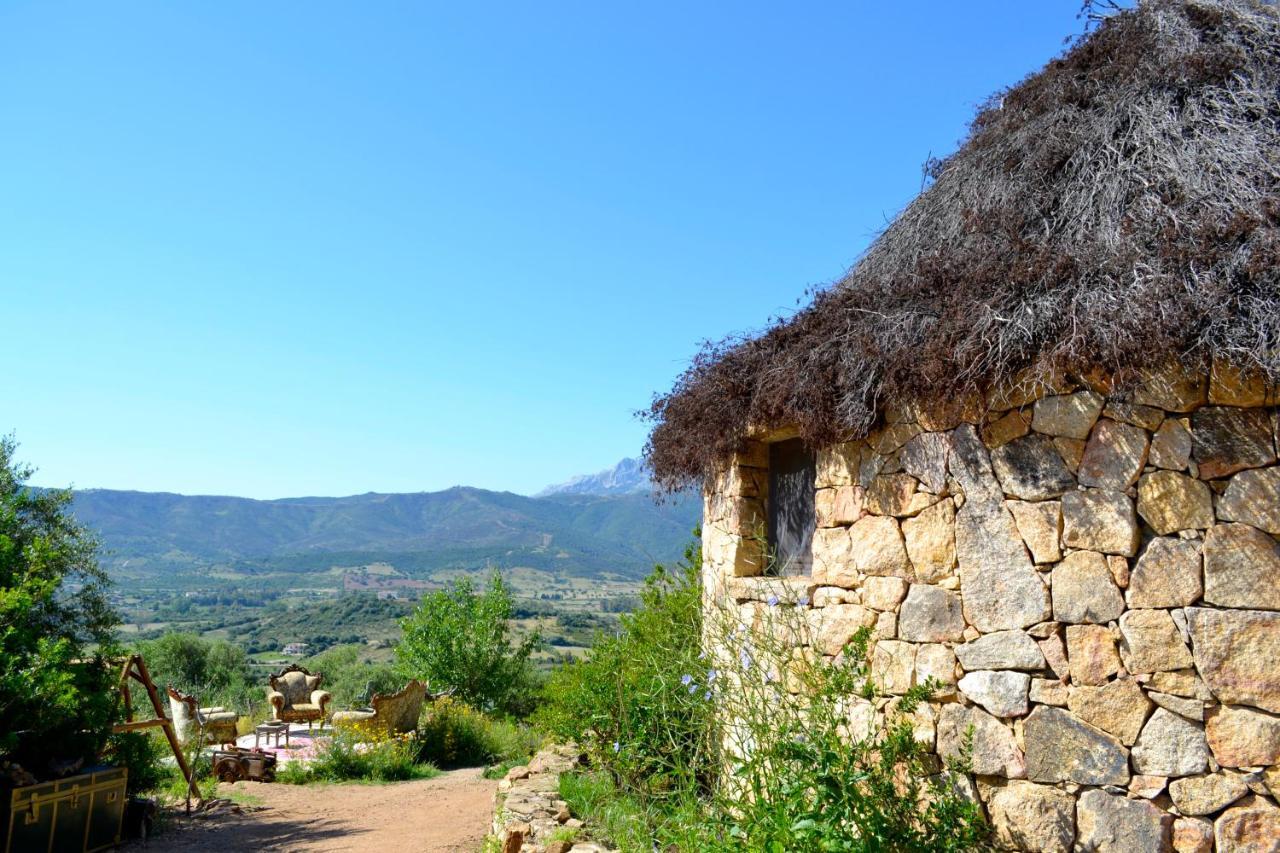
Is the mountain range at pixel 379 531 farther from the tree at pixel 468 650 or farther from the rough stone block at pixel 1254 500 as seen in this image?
the rough stone block at pixel 1254 500

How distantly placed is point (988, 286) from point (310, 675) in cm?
1567

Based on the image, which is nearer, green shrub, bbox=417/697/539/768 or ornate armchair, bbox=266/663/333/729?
green shrub, bbox=417/697/539/768

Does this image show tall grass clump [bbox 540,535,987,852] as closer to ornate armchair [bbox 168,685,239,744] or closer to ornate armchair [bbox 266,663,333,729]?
ornate armchair [bbox 168,685,239,744]

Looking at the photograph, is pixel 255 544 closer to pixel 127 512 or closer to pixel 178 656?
pixel 127 512

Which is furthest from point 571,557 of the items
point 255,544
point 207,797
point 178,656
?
point 207,797

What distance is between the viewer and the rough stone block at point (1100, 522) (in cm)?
397

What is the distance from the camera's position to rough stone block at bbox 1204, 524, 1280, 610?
146 inches

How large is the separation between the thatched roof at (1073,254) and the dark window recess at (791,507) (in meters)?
0.37

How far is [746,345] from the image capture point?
604 centimetres

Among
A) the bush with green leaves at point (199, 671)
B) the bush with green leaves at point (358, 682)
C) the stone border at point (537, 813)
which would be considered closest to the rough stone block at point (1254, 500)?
the stone border at point (537, 813)

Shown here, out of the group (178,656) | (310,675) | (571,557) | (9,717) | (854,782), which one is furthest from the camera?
(571,557)

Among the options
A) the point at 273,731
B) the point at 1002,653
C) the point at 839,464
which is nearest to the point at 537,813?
the point at 839,464

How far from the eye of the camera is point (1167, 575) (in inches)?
152

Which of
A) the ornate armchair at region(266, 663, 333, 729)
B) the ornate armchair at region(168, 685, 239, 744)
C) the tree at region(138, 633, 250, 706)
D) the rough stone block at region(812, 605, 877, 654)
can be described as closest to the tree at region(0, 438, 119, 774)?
the ornate armchair at region(168, 685, 239, 744)
